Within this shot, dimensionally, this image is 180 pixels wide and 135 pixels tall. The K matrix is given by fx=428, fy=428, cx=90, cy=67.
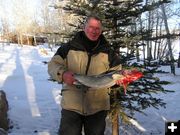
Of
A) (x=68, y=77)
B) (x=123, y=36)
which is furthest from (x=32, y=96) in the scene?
(x=68, y=77)

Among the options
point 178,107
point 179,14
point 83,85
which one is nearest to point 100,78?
point 83,85

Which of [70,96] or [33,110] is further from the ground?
[70,96]

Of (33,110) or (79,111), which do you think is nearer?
(79,111)

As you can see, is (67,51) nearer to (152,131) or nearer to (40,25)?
(152,131)

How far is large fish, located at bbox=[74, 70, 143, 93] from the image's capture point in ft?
14.9

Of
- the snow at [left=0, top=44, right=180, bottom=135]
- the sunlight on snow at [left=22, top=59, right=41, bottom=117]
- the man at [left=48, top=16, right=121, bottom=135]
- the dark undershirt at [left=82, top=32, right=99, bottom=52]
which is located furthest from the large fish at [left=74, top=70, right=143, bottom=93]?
the sunlight on snow at [left=22, top=59, right=41, bottom=117]

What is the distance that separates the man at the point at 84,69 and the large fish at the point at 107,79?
0.86 ft

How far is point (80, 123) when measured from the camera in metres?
4.96

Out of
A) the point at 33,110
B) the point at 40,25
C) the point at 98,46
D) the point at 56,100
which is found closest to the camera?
the point at 98,46

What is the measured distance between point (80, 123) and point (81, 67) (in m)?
0.65

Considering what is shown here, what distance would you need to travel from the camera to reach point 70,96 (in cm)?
485

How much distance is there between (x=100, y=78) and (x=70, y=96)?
0.47 meters

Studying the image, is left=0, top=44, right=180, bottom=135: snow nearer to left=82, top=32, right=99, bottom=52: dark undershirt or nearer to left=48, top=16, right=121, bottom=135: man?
left=48, top=16, right=121, bottom=135: man

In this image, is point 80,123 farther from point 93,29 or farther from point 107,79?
point 93,29
